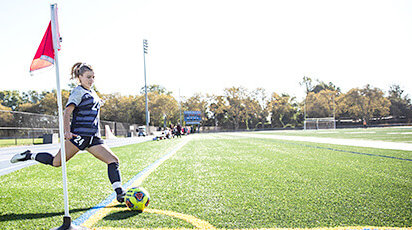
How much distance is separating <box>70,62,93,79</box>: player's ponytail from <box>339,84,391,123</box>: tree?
6505cm

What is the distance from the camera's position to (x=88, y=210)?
287 cm

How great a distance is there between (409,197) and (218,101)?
210 feet

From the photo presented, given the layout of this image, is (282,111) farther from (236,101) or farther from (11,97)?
(11,97)

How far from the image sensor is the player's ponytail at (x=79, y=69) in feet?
10.4

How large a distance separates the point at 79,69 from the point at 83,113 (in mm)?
547

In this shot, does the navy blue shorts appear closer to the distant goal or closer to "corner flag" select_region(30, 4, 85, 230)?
"corner flag" select_region(30, 4, 85, 230)

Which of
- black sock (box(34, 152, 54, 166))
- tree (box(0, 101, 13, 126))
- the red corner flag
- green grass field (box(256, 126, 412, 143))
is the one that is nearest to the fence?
tree (box(0, 101, 13, 126))

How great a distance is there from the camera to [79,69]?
125 inches

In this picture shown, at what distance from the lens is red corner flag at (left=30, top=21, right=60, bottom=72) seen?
2.68 m

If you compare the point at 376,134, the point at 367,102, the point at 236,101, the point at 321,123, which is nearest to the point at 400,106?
the point at 367,102

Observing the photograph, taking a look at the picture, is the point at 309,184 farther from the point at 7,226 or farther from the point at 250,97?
the point at 250,97

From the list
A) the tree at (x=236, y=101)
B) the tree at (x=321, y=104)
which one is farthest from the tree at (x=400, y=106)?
the tree at (x=236, y=101)

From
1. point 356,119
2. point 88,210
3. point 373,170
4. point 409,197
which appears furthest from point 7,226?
point 356,119

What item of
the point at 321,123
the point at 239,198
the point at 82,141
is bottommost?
the point at 321,123
